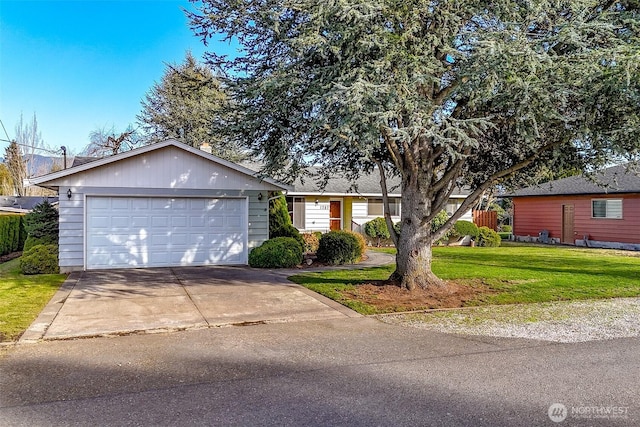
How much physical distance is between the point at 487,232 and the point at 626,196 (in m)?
6.04

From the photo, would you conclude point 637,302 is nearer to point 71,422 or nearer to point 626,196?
point 71,422

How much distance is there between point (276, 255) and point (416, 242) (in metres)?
5.02

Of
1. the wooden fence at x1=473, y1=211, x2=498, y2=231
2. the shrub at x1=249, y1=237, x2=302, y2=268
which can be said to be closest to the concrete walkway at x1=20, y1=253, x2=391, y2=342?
the shrub at x1=249, y1=237, x2=302, y2=268

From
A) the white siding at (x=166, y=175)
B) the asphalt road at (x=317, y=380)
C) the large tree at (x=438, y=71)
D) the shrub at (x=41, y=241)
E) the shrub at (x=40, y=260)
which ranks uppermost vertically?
the large tree at (x=438, y=71)

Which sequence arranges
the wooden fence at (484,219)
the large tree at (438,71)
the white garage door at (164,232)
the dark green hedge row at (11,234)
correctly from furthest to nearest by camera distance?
the wooden fence at (484,219)
the dark green hedge row at (11,234)
the white garage door at (164,232)
the large tree at (438,71)

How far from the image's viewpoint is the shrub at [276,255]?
13.2m

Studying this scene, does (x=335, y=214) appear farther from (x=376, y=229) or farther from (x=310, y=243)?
(x=310, y=243)

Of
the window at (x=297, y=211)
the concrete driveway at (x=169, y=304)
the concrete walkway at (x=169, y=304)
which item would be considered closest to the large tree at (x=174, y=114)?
the window at (x=297, y=211)

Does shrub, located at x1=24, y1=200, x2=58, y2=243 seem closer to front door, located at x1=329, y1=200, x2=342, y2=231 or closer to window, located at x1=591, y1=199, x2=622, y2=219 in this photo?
front door, located at x1=329, y1=200, x2=342, y2=231

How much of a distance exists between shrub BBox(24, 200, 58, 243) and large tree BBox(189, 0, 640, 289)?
772cm

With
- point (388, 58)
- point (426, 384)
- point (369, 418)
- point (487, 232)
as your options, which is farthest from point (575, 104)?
point (487, 232)

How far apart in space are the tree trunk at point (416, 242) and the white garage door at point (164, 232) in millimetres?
6038

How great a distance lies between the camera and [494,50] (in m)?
6.45

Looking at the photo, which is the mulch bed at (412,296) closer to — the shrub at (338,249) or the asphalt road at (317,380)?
the asphalt road at (317,380)
